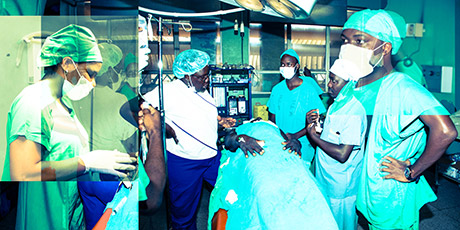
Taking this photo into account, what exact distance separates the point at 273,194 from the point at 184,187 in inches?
38.6

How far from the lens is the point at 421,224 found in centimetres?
246

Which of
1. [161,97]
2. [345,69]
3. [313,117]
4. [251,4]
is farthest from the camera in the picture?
[313,117]

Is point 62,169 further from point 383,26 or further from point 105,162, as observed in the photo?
point 383,26

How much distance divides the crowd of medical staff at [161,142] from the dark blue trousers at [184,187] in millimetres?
458

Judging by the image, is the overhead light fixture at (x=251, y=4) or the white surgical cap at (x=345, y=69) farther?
the white surgical cap at (x=345, y=69)

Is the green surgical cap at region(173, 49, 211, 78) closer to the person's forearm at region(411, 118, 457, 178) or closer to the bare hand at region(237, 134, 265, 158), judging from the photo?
the bare hand at region(237, 134, 265, 158)

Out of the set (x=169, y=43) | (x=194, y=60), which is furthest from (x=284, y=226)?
(x=169, y=43)

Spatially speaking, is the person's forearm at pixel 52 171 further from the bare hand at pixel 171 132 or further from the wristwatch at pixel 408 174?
the wristwatch at pixel 408 174

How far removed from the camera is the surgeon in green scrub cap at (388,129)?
1.23 metres

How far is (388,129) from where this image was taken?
1.28 metres

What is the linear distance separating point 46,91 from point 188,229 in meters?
1.40

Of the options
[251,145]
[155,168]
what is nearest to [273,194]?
[251,145]

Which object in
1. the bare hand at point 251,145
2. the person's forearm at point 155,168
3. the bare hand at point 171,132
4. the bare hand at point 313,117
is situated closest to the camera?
the person's forearm at point 155,168

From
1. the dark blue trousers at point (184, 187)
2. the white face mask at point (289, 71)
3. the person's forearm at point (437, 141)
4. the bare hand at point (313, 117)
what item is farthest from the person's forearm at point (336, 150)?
the white face mask at point (289, 71)
